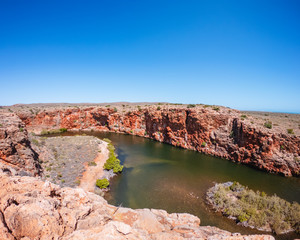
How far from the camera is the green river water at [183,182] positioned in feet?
47.2

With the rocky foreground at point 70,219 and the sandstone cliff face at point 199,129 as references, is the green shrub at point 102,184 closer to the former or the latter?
the rocky foreground at point 70,219

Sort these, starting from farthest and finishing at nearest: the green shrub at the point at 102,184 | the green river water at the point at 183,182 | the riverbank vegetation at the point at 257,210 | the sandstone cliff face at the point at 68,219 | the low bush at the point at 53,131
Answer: the low bush at the point at 53,131
the green shrub at the point at 102,184
the green river water at the point at 183,182
the riverbank vegetation at the point at 257,210
the sandstone cliff face at the point at 68,219

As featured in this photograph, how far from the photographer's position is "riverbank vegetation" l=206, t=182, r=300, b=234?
40.0ft

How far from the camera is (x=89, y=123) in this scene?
50.2 metres

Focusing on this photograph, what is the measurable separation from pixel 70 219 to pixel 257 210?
623 inches

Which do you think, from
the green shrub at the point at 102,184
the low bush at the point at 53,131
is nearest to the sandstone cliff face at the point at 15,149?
the green shrub at the point at 102,184

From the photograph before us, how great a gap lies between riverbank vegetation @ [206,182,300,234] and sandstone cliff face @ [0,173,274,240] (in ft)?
31.3

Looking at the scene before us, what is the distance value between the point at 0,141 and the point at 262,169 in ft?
107

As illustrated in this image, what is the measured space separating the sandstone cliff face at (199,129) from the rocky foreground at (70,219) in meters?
23.8

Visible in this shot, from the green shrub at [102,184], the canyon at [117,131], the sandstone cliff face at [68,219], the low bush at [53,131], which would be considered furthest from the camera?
the low bush at [53,131]

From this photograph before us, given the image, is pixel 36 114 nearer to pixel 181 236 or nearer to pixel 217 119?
pixel 217 119

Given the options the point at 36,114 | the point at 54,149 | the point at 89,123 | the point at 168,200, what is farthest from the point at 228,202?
the point at 36,114

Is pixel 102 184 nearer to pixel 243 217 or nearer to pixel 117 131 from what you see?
pixel 243 217

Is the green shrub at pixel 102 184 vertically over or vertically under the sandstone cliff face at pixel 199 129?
under
